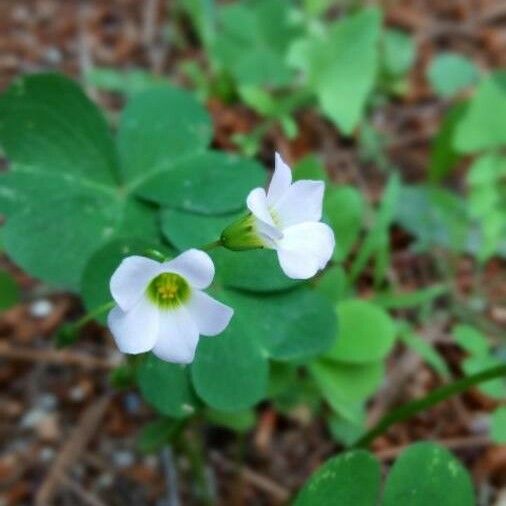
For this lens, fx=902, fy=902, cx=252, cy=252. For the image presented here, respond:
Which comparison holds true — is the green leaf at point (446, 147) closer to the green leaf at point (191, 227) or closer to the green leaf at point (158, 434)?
the green leaf at point (191, 227)

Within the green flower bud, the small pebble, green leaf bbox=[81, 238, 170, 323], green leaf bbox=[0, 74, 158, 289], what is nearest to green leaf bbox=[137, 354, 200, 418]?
green leaf bbox=[81, 238, 170, 323]

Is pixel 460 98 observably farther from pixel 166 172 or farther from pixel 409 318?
pixel 166 172

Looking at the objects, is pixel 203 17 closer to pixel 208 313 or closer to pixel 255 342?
pixel 255 342

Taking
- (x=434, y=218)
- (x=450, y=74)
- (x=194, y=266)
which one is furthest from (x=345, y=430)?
(x=450, y=74)

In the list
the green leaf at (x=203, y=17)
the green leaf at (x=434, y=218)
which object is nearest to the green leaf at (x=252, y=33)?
the green leaf at (x=203, y=17)

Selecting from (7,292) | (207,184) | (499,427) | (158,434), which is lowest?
(499,427)

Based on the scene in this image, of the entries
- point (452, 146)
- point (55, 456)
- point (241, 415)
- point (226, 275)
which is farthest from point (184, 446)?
point (452, 146)
